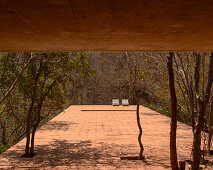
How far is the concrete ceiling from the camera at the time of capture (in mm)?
1521

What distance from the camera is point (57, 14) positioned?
1.69 meters

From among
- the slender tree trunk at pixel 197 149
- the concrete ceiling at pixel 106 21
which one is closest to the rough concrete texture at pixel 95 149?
the slender tree trunk at pixel 197 149

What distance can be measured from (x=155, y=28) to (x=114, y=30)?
377 millimetres

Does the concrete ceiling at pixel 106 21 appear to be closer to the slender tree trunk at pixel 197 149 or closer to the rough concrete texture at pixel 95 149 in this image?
the slender tree trunk at pixel 197 149

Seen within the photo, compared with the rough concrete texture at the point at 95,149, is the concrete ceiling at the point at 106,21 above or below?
above

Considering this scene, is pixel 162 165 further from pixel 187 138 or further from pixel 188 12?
pixel 188 12

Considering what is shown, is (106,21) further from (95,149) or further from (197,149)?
(95,149)

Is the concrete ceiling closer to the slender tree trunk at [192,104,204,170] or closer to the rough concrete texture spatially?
the slender tree trunk at [192,104,204,170]

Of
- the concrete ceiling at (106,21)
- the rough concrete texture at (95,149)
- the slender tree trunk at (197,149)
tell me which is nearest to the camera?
the concrete ceiling at (106,21)

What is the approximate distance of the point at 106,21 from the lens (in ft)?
6.14

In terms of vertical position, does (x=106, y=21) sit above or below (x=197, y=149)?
above

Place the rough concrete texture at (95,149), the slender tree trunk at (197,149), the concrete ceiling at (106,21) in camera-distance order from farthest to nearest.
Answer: the rough concrete texture at (95,149) → the slender tree trunk at (197,149) → the concrete ceiling at (106,21)

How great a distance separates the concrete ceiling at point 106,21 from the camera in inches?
59.9

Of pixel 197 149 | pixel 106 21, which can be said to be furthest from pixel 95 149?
pixel 106 21
